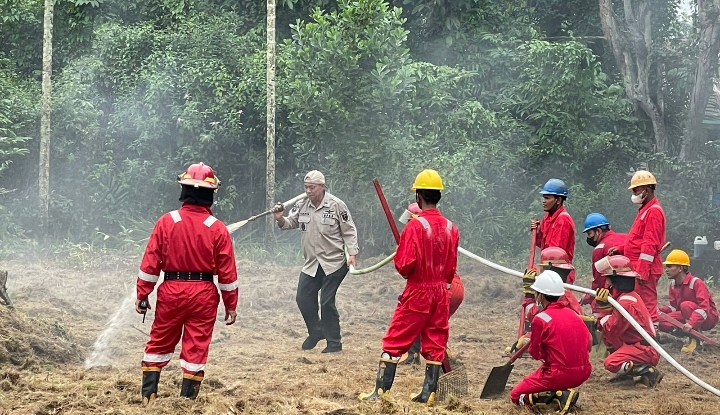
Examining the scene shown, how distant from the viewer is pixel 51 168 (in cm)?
2048

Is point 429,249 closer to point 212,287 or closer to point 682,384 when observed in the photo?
point 212,287

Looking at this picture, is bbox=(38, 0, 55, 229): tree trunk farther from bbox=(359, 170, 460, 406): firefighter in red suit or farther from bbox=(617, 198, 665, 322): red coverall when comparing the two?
bbox=(359, 170, 460, 406): firefighter in red suit

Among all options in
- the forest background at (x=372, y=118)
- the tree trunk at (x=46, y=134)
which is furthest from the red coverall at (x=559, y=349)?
the tree trunk at (x=46, y=134)

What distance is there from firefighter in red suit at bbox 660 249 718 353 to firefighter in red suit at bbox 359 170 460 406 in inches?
181

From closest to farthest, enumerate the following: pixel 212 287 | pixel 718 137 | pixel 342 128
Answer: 1. pixel 212 287
2. pixel 342 128
3. pixel 718 137

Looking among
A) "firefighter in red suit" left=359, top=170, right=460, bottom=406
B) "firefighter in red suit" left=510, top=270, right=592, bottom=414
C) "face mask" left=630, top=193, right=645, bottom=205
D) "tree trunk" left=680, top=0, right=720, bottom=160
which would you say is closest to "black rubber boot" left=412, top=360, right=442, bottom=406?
"firefighter in red suit" left=359, top=170, right=460, bottom=406

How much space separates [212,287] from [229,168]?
44.2 feet

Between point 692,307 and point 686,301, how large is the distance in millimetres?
141

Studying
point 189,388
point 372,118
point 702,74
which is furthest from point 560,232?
point 702,74

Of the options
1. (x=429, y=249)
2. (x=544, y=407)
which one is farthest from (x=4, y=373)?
(x=544, y=407)

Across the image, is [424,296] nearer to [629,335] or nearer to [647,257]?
[629,335]

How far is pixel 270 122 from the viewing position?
730 inches

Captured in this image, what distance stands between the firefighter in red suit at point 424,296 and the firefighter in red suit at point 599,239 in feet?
11.3

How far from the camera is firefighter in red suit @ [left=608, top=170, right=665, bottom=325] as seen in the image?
9.92 metres
